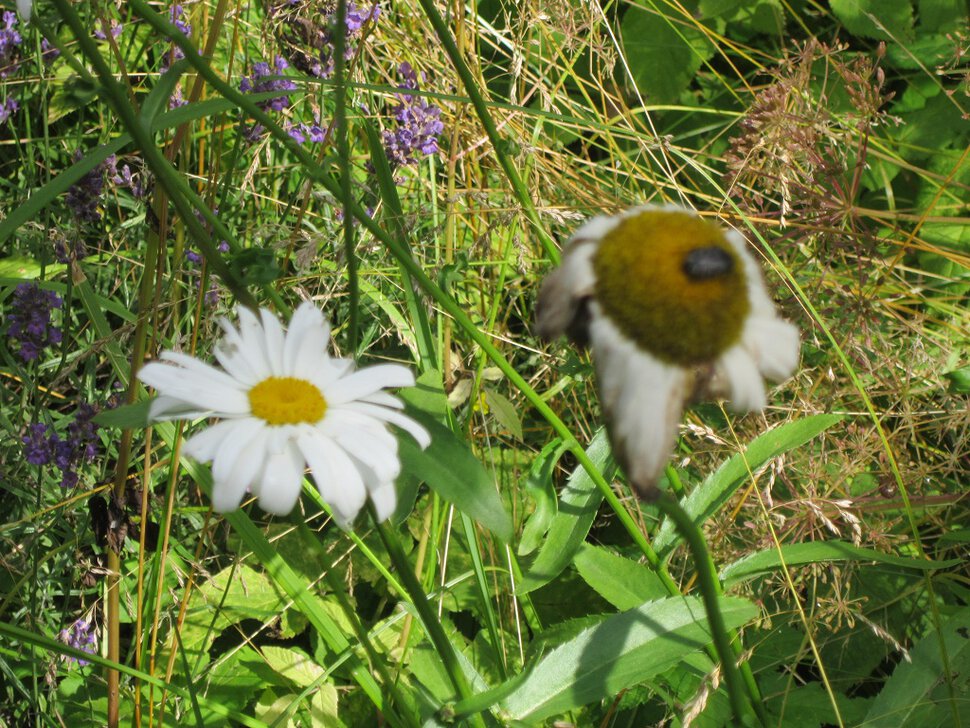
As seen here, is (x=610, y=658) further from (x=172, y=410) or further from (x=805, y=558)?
(x=172, y=410)

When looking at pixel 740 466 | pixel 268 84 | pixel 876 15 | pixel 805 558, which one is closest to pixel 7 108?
pixel 268 84

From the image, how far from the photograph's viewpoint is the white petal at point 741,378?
0.59 m

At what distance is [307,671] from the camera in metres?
1.42

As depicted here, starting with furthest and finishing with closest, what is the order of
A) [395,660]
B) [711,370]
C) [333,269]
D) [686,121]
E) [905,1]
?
[686,121] < [905,1] < [333,269] < [395,660] < [711,370]

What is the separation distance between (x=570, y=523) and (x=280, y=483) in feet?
2.18

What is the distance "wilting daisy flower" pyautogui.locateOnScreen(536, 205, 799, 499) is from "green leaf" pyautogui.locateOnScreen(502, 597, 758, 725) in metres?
0.54

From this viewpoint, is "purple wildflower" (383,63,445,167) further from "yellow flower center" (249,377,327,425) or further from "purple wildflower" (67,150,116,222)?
"yellow flower center" (249,377,327,425)

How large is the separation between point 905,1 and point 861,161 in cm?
87

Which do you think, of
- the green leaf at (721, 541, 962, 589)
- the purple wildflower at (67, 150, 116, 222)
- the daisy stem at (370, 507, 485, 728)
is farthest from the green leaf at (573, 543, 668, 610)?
the purple wildflower at (67, 150, 116, 222)

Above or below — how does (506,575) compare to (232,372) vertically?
below

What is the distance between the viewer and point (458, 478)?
2.87ft

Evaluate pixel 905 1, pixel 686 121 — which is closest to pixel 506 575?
pixel 686 121

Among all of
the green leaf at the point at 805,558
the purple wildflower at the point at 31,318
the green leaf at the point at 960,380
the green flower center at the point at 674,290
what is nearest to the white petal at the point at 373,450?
the green flower center at the point at 674,290

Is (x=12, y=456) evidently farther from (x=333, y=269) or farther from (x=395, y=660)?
(x=395, y=660)
